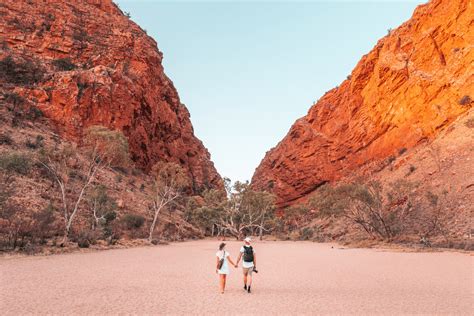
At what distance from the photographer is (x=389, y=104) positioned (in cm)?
6134

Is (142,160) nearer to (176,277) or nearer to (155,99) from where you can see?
(155,99)

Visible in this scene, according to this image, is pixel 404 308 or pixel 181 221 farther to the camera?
pixel 181 221

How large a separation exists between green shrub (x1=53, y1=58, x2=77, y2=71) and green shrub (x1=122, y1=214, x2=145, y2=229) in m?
31.8

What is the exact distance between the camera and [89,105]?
53.9 m

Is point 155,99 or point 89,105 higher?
point 155,99

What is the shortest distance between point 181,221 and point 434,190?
118ft

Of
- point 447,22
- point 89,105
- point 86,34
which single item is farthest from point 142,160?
point 447,22

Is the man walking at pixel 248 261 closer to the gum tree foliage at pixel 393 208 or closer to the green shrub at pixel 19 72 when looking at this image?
the gum tree foliage at pixel 393 208

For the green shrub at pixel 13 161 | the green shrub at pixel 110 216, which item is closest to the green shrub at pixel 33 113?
the green shrub at pixel 13 161

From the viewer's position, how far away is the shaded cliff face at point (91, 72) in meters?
52.2

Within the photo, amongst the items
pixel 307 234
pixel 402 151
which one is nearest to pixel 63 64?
pixel 307 234

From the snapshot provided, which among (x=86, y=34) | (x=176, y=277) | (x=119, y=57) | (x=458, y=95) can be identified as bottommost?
(x=176, y=277)

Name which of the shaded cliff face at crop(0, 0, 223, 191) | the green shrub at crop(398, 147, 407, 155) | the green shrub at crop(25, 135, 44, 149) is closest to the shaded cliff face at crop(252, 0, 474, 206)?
the green shrub at crop(398, 147, 407, 155)

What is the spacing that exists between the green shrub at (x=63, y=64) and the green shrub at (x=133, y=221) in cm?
3182
